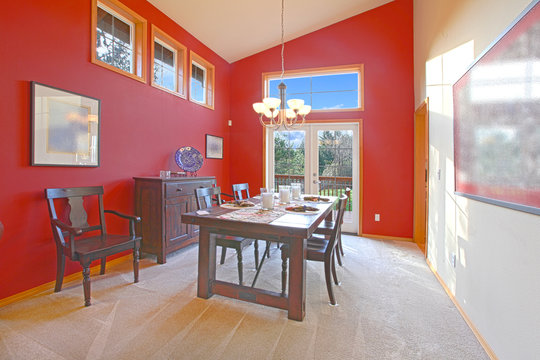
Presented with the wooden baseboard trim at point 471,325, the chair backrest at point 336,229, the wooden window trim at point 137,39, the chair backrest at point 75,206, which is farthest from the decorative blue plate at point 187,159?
the wooden baseboard trim at point 471,325

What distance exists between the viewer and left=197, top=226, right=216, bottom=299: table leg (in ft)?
7.11

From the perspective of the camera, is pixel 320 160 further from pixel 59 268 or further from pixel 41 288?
pixel 41 288

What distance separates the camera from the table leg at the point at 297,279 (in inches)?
73.4

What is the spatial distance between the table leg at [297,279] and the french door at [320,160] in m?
2.84

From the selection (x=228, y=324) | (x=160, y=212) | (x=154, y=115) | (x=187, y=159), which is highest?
(x=154, y=115)

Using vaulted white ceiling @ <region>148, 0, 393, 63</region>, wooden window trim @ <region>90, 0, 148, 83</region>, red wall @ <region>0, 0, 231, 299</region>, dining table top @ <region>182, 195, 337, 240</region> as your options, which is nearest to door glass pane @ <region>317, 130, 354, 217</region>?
vaulted white ceiling @ <region>148, 0, 393, 63</region>

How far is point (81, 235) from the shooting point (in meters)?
2.36

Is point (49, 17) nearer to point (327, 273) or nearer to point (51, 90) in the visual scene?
point (51, 90)

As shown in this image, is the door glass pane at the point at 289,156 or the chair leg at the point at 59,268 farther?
the door glass pane at the point at 289,156

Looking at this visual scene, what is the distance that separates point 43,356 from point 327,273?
1.97 m

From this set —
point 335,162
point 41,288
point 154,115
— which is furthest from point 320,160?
point 41,288

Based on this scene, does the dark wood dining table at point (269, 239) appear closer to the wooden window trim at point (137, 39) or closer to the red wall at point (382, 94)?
the wooden window trim at point (137, 39)

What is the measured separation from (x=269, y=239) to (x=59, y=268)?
192 centimetres

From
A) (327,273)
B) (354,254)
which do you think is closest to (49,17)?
(327,273)
